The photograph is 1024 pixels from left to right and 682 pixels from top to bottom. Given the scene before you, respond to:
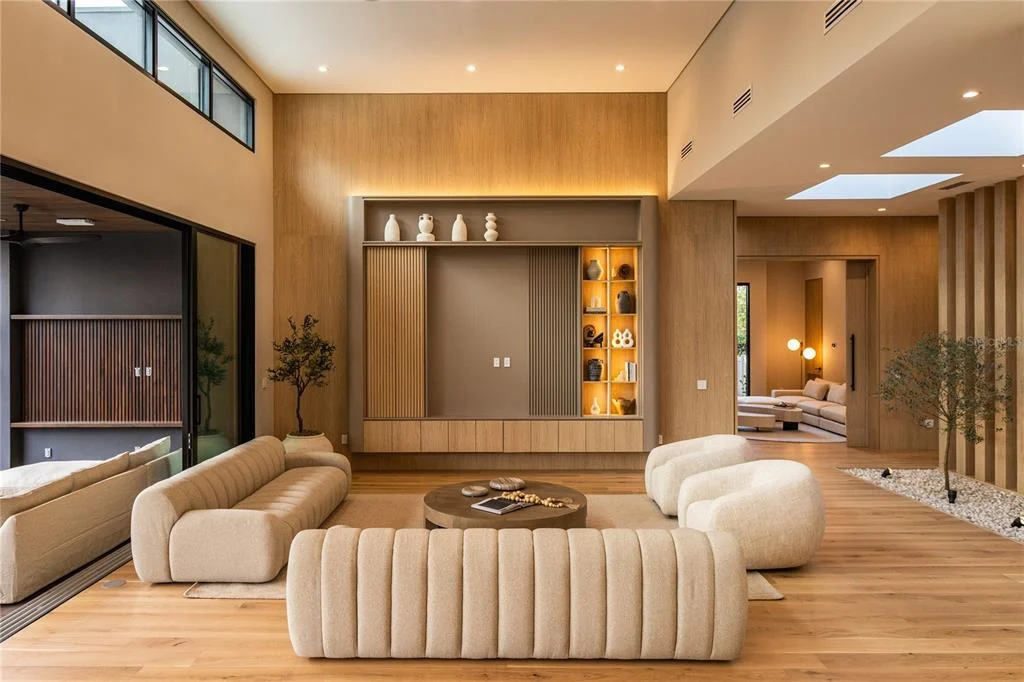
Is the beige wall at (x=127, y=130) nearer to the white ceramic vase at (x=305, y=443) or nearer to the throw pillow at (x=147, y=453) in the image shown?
the white ceramic vase at (x=305, y=443)

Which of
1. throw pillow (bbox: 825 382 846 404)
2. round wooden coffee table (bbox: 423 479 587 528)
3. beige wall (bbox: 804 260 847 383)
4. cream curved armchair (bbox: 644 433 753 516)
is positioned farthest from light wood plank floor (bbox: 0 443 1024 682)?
beige wall (bbox: 804 260 847 383)

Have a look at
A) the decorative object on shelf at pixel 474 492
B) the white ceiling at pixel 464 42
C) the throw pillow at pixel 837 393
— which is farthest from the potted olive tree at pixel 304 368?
the throw pillow at pixel 837 393

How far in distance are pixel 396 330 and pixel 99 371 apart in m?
2.92

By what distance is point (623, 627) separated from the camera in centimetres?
282

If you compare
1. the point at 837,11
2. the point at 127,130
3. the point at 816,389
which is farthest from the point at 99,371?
the point at 816,389

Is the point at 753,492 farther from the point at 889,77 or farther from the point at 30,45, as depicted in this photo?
the point at 30,45

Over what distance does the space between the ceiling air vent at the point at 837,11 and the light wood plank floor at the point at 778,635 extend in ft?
10.4

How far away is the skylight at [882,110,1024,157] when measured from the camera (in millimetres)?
4934

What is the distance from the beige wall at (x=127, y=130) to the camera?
130 inches

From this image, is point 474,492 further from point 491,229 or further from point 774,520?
point 491,229

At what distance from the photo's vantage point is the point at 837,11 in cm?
351

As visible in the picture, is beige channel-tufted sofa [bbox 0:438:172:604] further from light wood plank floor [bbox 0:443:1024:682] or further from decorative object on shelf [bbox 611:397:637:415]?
decorative object on shelf [bbox 611:397:637:415]

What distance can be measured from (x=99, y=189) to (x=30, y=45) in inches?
34.1

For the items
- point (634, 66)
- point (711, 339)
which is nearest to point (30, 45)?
point (634, 66)
